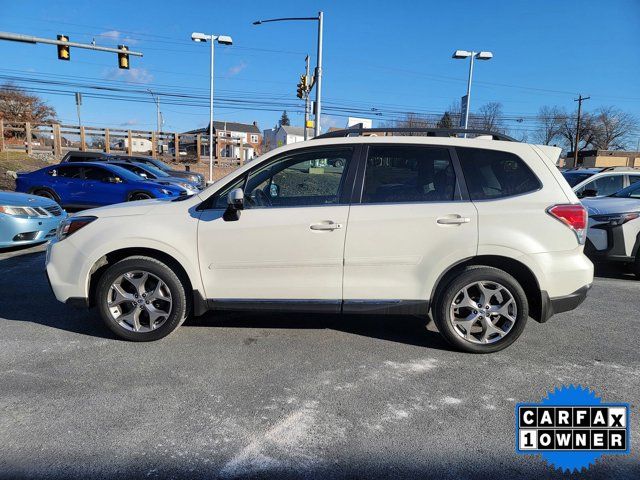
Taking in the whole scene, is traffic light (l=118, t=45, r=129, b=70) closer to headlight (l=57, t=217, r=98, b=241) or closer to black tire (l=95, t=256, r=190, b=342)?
headlight (l=57, t=217, r=98, b=241)

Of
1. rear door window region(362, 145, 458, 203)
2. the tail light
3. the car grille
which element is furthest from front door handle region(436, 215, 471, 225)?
the car grille

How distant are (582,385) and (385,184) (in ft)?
7.25

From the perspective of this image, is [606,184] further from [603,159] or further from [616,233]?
[603,159]

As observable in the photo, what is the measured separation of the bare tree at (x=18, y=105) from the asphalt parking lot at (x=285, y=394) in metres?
69.8

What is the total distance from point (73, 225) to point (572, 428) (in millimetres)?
4270

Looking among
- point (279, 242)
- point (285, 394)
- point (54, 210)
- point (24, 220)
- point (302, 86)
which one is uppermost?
point (302, 86)

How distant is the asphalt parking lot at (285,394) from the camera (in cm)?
242

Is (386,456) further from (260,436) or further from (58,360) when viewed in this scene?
(58,360)

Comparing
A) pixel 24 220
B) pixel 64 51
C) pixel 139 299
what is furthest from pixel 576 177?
pixel 64 51

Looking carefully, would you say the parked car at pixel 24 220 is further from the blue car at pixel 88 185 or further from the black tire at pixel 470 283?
the black tire at pixel 470 283

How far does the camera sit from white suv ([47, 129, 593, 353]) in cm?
362

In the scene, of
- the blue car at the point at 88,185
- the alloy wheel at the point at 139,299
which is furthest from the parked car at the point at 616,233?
the blue car at the point at 88,185

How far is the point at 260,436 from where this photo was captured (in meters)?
2.64

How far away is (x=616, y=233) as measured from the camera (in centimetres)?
639
